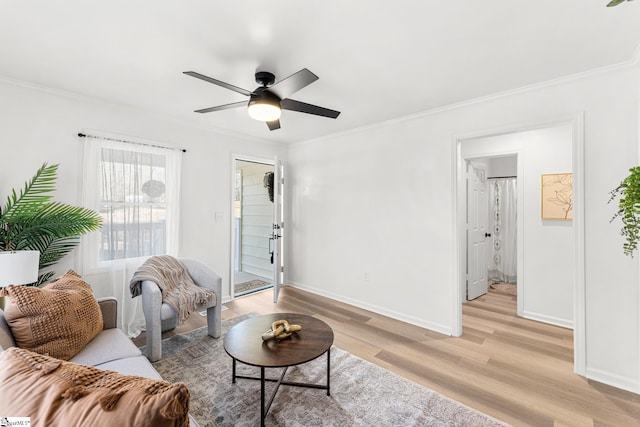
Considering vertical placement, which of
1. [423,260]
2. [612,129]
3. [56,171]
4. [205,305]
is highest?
[612,129]

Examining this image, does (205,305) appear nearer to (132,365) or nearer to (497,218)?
(132,365)

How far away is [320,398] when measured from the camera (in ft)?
6.70

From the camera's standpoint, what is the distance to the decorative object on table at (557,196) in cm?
338

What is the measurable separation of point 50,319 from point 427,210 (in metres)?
3.32

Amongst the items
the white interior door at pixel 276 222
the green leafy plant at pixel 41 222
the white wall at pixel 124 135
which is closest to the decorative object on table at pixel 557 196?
the white interior door at pixel 276 222

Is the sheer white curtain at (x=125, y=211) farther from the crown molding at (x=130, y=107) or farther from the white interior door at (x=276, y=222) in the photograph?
the white interior door at (x=276, y=222)

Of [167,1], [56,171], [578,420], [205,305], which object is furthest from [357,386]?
[56,171]

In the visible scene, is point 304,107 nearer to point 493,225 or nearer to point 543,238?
point 543,238

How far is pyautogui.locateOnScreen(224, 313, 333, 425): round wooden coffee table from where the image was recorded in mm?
1757

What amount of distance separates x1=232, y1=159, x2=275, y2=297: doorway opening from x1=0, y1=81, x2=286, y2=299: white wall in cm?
99

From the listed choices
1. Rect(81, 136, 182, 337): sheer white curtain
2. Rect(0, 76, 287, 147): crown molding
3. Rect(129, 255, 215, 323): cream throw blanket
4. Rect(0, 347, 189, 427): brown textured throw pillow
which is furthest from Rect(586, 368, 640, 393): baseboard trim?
Rect(0, 76, 287, 147): crown molding

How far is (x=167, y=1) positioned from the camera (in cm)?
156

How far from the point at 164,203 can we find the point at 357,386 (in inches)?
115

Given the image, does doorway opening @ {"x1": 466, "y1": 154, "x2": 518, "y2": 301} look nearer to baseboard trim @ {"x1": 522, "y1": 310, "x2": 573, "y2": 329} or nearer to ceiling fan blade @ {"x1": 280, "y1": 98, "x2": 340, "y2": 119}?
baseboard trim @ {"x1": 522, "y1": 310, "x2": 573, "y2": 329}
